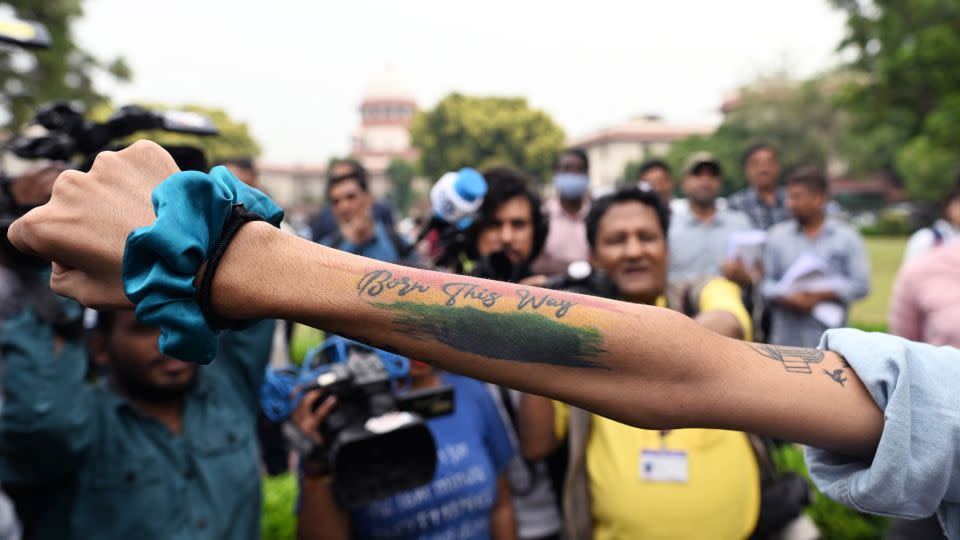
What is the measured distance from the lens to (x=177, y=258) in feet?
2.64

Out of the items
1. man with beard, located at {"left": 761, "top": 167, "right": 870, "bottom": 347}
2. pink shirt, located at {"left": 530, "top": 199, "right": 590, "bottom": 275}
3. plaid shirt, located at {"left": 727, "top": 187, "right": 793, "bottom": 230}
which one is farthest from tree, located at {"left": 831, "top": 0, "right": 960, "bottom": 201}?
pink shirt, located at {"left": 530, "top": 199, "right": 590, "bottom": 275}

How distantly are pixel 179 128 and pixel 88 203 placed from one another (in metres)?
0.83

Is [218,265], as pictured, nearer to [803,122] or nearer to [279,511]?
[279,511]

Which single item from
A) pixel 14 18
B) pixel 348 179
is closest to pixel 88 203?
pixel 14 18

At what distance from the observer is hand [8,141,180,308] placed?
868mm

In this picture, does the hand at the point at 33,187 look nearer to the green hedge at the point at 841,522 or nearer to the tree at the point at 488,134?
the green hedge at the point at 841,522

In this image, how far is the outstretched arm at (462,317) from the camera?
2.86 ft

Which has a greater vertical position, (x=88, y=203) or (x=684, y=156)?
(x=684, y=156)

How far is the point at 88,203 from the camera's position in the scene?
0.88m

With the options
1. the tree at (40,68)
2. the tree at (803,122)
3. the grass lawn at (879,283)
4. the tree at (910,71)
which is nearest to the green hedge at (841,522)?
the grass lawn at (879,283)

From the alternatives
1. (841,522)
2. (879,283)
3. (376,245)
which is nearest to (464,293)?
(841,522)

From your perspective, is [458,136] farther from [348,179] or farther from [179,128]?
[179,128]

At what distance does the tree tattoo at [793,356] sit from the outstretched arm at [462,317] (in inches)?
0.6

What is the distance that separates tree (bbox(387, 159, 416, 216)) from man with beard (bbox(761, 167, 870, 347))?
53.9 metres
